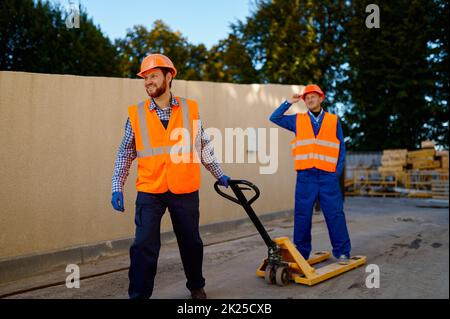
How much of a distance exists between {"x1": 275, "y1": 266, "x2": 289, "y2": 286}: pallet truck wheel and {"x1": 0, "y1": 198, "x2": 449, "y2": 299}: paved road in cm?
7

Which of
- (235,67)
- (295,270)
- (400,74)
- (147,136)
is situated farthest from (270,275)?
(235,67)

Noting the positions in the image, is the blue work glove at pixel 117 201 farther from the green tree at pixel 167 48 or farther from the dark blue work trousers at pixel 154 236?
the green tree at pixel 167 48

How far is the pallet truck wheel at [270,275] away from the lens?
13.9 ft

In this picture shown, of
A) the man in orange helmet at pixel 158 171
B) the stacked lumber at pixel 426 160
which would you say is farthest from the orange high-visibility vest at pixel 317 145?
the stacked lumber at pixel 426 160

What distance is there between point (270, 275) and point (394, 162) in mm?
15605

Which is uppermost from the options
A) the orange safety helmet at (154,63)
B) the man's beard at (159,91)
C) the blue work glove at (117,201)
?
the orange safety helmet at (154,63)

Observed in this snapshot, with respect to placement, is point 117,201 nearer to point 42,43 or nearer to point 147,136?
point 147,136

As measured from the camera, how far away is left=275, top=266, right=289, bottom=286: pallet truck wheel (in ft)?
13.6

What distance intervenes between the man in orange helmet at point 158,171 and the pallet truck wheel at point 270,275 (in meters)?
0.94

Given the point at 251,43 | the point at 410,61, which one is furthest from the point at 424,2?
the point at 251,43

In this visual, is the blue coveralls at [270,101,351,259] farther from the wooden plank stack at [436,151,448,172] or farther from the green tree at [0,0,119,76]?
the green tree at [0,0,119,76]

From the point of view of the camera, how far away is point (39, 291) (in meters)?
4.16

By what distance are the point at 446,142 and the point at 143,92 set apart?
21354 millimetres
